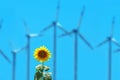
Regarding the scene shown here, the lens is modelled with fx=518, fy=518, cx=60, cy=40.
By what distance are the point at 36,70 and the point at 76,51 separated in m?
3.54

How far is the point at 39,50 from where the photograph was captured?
1398 centimetres

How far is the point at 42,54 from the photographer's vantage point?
1384cm

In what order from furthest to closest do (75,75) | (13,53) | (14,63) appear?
(13,53)
(14,63)
(75,75)

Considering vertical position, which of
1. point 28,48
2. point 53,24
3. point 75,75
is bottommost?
point 75,75

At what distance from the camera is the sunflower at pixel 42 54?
532 inches

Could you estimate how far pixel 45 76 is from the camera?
1314cm

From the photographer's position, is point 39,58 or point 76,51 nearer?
point 76,51

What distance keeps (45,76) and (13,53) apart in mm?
2067

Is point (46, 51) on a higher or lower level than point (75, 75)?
higher

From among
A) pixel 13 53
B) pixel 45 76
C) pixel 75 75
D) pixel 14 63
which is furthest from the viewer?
pixel 45 76

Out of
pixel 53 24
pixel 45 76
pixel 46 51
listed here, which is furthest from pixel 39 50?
pixel 53 24

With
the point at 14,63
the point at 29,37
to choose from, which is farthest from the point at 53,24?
the point at 14,63

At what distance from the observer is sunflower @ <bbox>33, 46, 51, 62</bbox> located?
44.4 feet

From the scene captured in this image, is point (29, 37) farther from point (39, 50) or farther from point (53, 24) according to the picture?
point (39, 50)
